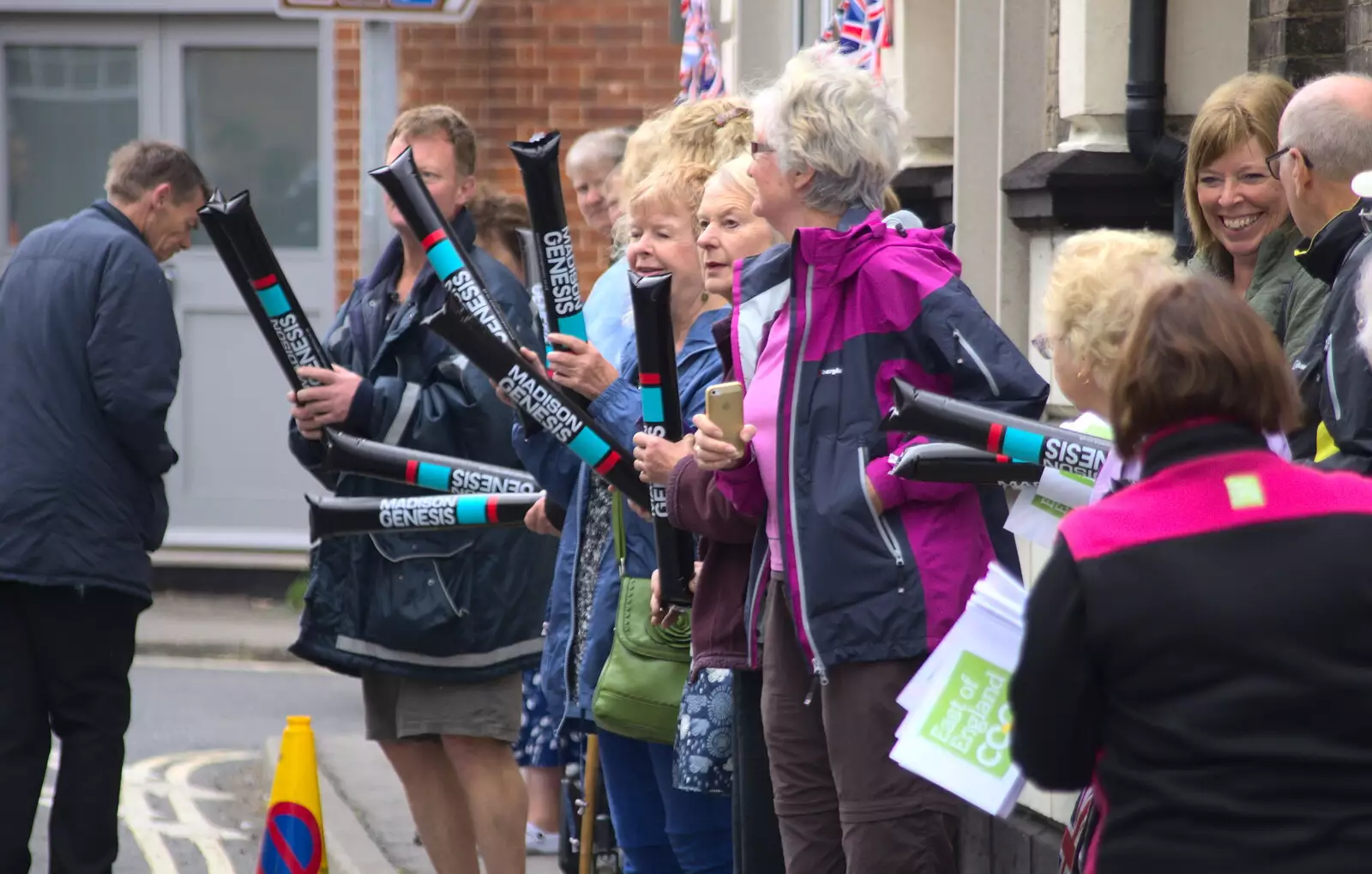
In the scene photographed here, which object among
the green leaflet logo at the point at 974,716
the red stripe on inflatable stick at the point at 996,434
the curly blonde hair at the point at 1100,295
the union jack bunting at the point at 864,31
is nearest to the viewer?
the green leaflet logo at the point at 974,716

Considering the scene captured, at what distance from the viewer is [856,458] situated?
3.36m

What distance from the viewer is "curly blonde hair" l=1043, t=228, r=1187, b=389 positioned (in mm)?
3059

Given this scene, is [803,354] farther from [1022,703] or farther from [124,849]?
[124,849]

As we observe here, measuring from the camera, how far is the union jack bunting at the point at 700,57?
838 cm

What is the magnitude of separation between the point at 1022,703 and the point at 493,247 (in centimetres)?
422

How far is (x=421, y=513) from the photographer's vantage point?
15.1ft

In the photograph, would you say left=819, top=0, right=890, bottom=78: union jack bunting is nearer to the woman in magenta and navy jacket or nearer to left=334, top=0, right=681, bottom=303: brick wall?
the woman in magenta and navy jacket

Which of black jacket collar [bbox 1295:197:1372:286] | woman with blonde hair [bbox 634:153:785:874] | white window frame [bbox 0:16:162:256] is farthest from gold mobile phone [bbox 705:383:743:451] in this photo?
white window frame [bbox 0:16:162:256]

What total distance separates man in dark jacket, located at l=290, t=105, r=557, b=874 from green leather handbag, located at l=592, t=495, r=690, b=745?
91 cm

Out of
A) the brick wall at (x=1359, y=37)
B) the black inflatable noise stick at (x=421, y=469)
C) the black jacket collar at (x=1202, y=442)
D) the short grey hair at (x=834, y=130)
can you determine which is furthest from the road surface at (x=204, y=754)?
the black jacket collar at (x=1202, y=442)

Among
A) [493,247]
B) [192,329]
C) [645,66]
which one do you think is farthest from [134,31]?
[493,247]

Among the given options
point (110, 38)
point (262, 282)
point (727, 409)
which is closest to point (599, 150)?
point (262, 282)

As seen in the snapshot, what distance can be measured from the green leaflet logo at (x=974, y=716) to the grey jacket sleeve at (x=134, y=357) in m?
3.04

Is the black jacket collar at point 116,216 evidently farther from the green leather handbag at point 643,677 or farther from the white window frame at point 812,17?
the white window frame at point 812,17
